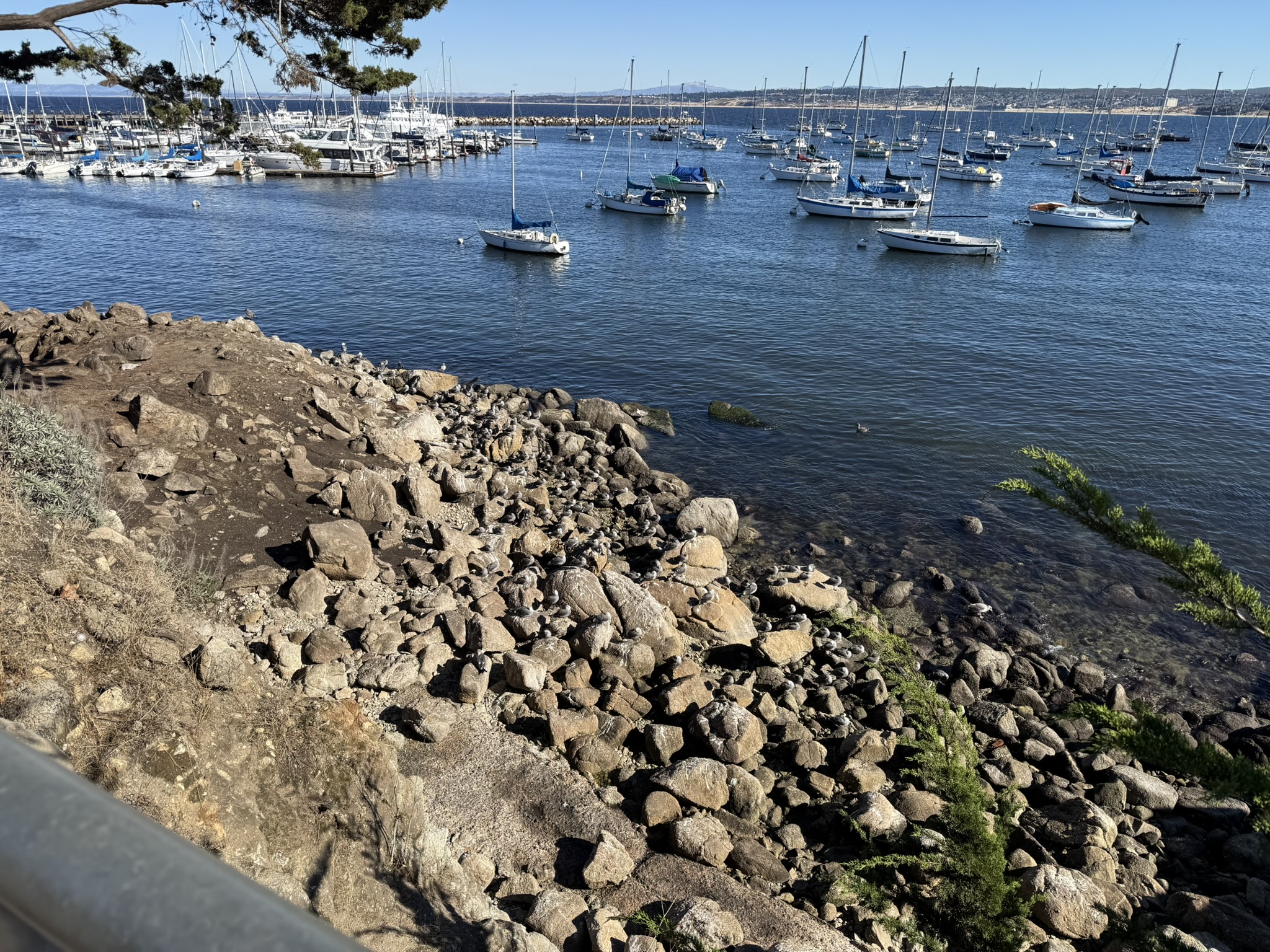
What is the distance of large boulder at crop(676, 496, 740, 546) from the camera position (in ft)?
61.1

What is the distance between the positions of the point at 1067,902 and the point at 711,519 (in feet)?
34.9

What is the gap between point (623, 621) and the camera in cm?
1353

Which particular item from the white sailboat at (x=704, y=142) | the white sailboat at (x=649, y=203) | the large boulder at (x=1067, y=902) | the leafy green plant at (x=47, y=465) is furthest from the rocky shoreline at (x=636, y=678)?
the white sailboat at (x=704, y=142)

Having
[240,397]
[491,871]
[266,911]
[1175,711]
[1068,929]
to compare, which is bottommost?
[1175,711]

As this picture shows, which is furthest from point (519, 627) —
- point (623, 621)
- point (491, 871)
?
point (491, 871)

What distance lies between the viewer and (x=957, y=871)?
9.25 m

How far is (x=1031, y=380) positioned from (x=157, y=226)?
51427 mm

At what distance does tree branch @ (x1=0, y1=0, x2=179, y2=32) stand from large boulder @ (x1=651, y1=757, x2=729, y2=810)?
15029 mm

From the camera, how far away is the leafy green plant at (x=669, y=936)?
788cm

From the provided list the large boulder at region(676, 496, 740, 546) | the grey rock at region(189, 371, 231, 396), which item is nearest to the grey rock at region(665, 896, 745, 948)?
the large boulder at region(676, 496, 740, 546)

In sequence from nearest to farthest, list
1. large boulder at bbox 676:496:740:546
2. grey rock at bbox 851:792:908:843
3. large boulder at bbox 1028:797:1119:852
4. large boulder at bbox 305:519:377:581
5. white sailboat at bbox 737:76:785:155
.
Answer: grey rock at bbox 851:792:908:843 → large boulder at bbox 1028:797:1119:852 → large boulder at bbox 305:519:377:581 → large boulder at bbox 676:496:740:546 → white sailboat at bbox 737:76:785:155

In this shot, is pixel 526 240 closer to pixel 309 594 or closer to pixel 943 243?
pixel 943 243

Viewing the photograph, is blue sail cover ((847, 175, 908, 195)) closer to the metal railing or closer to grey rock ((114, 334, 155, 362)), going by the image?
grey rock ((114, 334, 155, 362))

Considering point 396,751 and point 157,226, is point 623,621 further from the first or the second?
point 157,226
